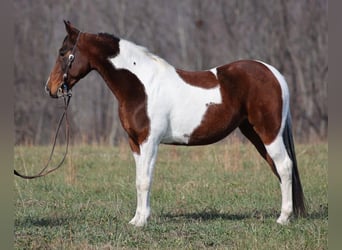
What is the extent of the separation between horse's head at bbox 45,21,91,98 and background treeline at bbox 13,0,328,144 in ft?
58.3

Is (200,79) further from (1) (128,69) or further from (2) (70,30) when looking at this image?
(2) (70,30)

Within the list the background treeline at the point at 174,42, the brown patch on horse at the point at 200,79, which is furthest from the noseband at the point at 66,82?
the background treeline at the point at 174,42

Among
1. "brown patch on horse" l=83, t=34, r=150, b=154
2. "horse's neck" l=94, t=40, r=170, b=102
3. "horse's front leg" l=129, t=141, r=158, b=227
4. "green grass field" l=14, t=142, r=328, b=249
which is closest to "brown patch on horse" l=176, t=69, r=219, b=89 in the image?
"horse's neck" l=94, t=40, r=170, b=102

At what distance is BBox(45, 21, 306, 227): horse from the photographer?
5758mm

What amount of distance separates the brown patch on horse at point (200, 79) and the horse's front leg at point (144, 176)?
0.79 metres

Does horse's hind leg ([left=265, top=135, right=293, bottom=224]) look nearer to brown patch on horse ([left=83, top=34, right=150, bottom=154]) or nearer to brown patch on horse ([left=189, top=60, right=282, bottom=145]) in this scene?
brown patch on horse ([left=189, top=60, right=282, bottom=145])

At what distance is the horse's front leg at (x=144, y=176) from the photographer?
5.71 meters

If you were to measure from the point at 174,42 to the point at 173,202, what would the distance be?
66.0 ft

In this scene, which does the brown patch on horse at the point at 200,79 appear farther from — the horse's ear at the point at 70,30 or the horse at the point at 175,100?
the horse's ear at the point at 70,30

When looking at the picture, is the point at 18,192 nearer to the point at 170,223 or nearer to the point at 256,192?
the point at 170,223

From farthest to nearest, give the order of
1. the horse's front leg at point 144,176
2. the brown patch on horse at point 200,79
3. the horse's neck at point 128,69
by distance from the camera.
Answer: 1. the brown patch on horse at point 200,79
2. the horse's neck at point 128,69
3. the horse's front leg at point 144,176

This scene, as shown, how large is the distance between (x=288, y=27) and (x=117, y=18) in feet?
24.8

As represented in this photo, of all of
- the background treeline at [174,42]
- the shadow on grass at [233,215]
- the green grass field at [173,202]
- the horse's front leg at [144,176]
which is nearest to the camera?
the green grass field at [173,202]

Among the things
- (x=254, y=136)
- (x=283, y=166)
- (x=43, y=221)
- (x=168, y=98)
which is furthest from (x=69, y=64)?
(x=283, y=166)
